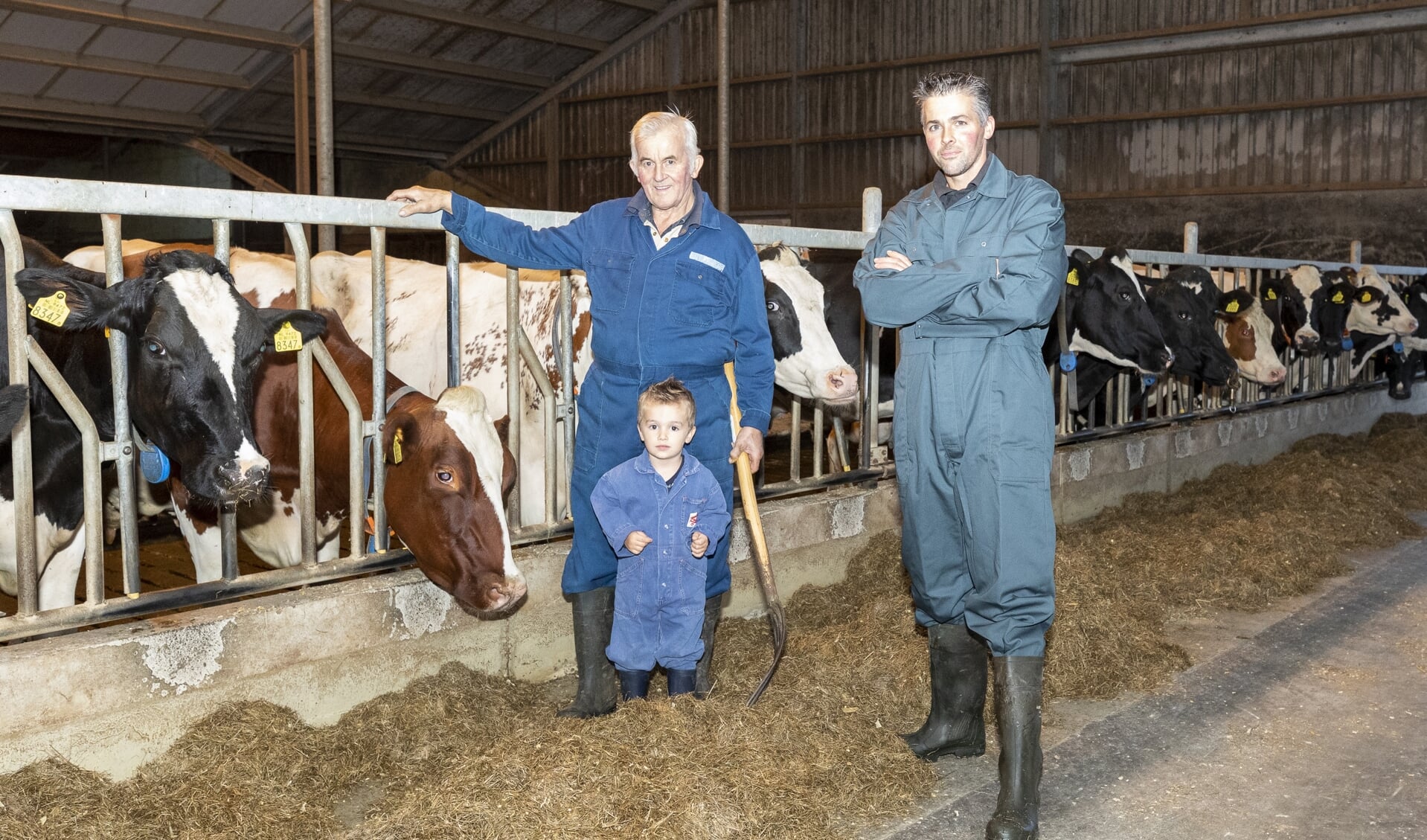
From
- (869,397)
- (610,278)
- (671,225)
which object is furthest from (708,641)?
(869,397)

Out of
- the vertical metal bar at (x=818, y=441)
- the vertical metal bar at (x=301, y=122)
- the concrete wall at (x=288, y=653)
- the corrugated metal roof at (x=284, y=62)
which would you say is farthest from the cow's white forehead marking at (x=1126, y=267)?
the corrugated metal roof at (x=284, y=62)

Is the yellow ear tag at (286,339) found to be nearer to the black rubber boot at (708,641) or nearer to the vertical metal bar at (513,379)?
the vertical metal bar at (513,379)

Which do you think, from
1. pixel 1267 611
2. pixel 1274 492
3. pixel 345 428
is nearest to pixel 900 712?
pixel 345 428

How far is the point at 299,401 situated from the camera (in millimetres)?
3570

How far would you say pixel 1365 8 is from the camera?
1538 centimetres

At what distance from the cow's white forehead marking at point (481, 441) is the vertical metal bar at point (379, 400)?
0.24 m

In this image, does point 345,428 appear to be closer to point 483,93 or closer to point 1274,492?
point 1274,492

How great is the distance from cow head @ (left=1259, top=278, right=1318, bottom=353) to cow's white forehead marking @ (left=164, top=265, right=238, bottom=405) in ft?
29.5

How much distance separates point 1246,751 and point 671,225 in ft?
7.58

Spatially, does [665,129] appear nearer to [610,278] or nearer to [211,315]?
[610,278]

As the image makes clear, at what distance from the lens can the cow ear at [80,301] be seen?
2.92 m

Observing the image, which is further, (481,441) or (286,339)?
(481,441)

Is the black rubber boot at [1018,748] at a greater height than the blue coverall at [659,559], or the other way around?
the blue coverall at [659,559]

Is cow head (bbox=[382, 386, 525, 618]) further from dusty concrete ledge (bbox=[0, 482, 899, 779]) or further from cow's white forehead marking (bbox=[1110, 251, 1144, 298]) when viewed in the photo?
cow's white forehead marking (bbox=[1110, 251, 1144, 298])
